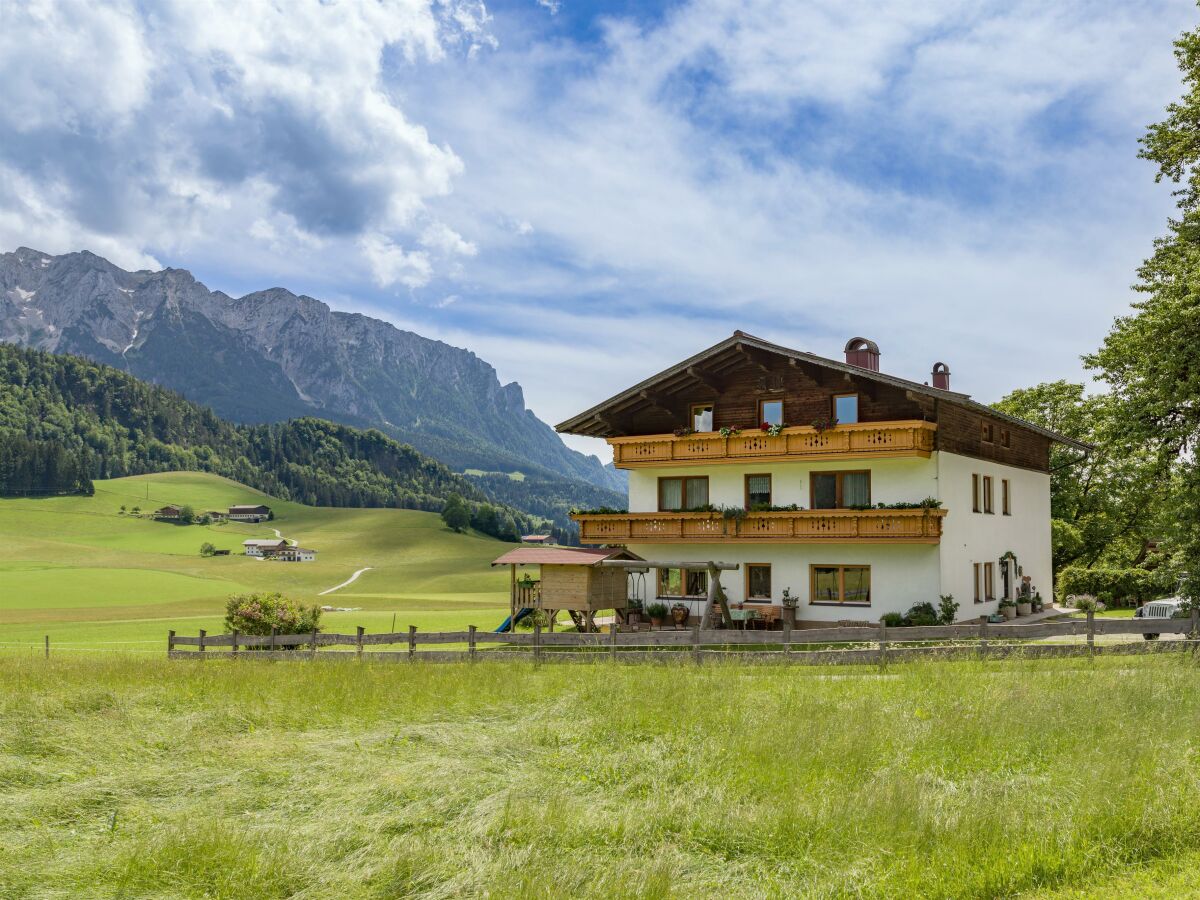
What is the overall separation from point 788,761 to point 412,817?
14.7 ft

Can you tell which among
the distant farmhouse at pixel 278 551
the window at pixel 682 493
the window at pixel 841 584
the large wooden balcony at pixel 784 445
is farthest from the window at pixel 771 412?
the distant farmhouse at pixel 278 551

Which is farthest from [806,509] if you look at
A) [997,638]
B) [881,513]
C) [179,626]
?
[179,626]

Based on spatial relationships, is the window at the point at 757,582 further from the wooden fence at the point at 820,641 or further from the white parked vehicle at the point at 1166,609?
the white parked vehicle at the point at 1166,609

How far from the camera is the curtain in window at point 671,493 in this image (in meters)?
36.7

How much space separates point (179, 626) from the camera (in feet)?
146

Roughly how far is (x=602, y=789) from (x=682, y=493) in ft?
85.5

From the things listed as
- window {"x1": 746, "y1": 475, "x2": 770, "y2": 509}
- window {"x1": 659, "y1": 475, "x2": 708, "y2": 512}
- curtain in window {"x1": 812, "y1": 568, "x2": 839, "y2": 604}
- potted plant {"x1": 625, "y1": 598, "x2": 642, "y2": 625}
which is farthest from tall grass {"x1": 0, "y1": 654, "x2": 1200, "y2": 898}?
window {"x1": 659, "y1": 475, "x2": 708, "y2": 512}

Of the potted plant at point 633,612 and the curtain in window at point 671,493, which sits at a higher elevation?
the curtain in window at point 671,493

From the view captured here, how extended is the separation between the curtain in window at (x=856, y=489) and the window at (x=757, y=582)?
367 cm

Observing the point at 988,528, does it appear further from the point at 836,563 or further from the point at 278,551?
the point at 278,551

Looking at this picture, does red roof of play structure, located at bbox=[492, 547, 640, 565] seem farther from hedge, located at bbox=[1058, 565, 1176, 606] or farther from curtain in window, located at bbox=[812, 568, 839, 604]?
hedge, located at bbox=[1058, 565, 1176, 606]

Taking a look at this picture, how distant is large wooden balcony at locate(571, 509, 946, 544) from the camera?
1204 inches

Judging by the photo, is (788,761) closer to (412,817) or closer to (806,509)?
(412,817)

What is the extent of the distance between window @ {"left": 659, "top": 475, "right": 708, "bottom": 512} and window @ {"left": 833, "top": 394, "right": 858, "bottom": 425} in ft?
17.7
